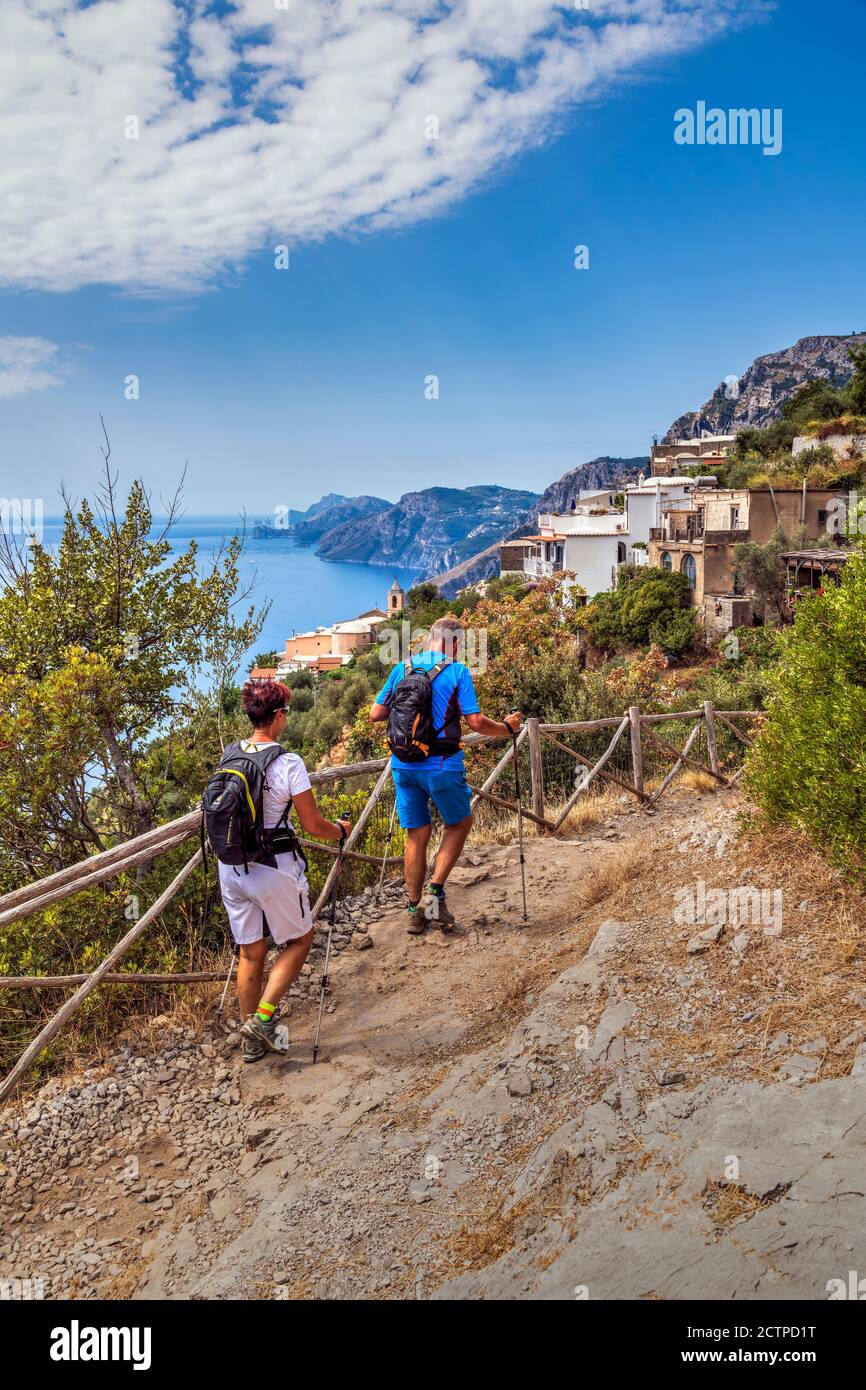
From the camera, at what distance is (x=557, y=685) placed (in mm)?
13148

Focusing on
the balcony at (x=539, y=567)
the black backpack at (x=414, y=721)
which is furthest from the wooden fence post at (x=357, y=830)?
the balcony at (x=539, y=567)

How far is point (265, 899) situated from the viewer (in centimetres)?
398

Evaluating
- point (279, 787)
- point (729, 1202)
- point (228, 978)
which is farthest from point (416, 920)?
point (729, 1202)

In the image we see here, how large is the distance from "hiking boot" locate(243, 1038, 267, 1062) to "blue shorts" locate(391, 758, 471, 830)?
4.94 feet

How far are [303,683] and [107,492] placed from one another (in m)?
49.3

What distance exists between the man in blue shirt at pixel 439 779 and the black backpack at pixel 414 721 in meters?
0.04

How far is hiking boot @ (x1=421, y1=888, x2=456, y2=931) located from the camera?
5363mm

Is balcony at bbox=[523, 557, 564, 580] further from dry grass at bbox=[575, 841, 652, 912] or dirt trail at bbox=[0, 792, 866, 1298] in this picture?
dirt trail at bbox=[0, 792, 866, 1298]

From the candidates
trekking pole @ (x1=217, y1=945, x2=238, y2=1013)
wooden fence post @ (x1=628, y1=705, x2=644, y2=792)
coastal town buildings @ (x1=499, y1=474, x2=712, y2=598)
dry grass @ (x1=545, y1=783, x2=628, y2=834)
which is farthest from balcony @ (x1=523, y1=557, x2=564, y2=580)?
trekking pole @ (x1=217, y1=945, x2=238, y2=1013)

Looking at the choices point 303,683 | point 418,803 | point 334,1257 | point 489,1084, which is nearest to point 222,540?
point 418,803

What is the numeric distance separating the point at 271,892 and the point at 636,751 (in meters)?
5.68

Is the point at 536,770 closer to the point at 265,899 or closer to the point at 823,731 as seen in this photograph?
the point at 823,731

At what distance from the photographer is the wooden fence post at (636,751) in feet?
28.9
